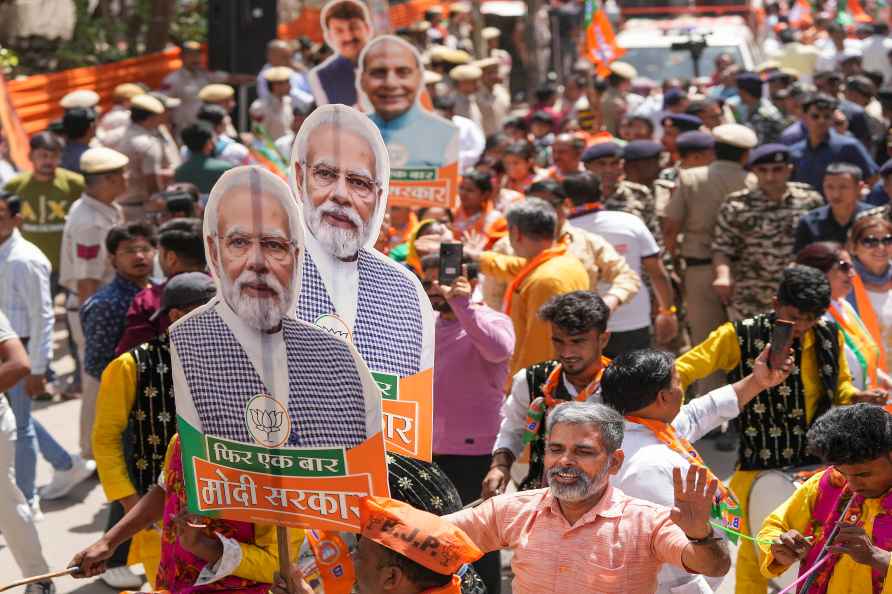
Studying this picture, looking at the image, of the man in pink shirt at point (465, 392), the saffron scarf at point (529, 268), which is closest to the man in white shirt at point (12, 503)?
the man in pink shirt at point (465, 392)

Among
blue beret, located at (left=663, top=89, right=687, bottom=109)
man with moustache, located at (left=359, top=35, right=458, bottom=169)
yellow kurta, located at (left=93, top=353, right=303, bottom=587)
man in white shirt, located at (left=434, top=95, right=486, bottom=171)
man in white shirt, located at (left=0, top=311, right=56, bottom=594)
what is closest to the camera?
yellow kurta, located at (left=93, top=353, right=303, bottom=587)

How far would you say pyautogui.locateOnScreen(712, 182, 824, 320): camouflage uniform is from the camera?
323 inches

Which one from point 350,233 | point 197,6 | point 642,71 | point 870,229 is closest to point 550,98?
point 642,71

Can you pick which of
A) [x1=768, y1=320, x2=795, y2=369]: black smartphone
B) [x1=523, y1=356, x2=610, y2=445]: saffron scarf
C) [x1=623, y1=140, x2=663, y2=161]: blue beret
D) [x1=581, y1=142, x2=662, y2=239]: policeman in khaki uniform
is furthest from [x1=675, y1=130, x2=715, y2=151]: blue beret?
[x1=523, y1=356, x2=610, y2=445]: saffron scarf

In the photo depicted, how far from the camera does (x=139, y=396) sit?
5.35 metres

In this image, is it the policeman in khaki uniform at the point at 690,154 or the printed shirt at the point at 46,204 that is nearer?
the policeman in khaki uniform at the point at 690,154

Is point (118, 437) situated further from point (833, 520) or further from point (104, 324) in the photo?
point (833, 520)

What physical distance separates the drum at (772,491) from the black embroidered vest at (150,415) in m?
2.31

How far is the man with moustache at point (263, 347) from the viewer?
3633mm

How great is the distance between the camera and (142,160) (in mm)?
11328

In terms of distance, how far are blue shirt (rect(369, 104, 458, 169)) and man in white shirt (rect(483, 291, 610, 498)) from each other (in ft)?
5.77

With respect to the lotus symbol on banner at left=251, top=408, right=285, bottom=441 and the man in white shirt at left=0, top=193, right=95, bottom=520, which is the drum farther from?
the man in white shirt at left=0, top=193, right=95, bottom=520

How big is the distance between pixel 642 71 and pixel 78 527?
38.7 feet

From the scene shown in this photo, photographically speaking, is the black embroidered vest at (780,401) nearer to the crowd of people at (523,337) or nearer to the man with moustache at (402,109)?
the crowd of people at (523,337)
